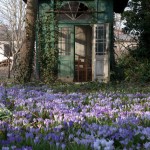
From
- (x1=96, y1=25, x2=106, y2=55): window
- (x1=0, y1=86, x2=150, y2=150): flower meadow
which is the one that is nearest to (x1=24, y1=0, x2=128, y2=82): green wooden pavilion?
(x1=96, y1=25, x2=106, y2=55): window

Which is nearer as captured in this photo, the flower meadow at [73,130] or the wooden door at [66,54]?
the flower meadow at [73,130]

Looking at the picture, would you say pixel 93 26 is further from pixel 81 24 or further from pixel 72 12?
pixel 72 12

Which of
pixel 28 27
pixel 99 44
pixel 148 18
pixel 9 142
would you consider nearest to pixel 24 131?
pixel 9 142

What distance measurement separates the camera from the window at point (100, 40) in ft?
46.0

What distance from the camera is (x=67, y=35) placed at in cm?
1445

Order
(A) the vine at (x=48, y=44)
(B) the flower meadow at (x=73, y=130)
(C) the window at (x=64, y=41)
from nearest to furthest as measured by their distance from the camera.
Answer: (B) the flower meadow at (x=73, y=130) < (A) the vine at (x=48, y=44) < (C) the window at (x=64, y=41)

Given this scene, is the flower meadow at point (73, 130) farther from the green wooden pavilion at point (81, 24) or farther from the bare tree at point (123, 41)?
the bare tree at point (123, 41)

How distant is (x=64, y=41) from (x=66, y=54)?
1.73 ft

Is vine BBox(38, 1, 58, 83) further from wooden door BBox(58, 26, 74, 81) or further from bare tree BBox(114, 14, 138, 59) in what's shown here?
bare tree BBox(114, 14, 138, 59)

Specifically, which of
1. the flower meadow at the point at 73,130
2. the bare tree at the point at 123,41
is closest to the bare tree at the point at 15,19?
the bare tree at the point at 123,41

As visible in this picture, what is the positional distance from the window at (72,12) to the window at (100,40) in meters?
0.81

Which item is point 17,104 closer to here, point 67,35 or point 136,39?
point 67,35

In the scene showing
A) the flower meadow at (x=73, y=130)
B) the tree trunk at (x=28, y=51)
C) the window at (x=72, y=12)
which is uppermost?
the window at (x=72, y=12)

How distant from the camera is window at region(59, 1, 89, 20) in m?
14.2
